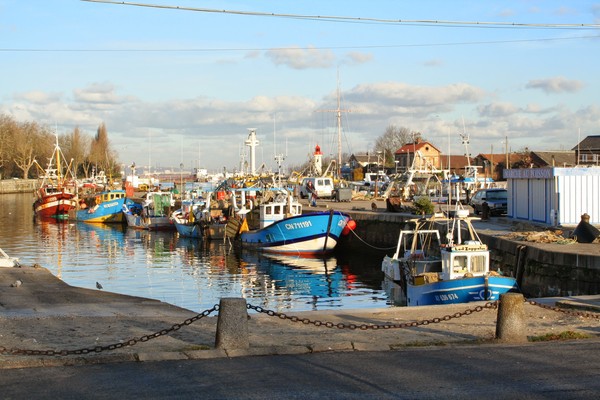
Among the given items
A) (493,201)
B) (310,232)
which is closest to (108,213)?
(310,232)

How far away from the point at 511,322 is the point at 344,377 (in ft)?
11.9

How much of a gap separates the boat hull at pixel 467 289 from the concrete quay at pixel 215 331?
3.14 metres

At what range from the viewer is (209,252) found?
50594mm

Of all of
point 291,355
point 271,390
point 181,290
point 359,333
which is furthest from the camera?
point 181,290

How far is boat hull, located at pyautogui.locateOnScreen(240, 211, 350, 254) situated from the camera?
46.5m

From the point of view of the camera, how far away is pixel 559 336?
13656 millimetres

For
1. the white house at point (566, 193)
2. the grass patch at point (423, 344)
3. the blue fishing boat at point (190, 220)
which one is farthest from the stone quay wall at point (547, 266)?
the blue fishing boat at point (190, 220)

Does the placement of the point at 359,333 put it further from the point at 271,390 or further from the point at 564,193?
the point at 564,193

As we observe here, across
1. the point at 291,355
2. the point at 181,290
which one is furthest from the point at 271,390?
the point at 181,290

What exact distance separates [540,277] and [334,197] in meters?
47.5

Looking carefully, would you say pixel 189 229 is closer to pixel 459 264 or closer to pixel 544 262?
pixel 544 262

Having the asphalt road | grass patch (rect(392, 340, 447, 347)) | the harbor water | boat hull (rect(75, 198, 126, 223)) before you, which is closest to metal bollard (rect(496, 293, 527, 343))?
the asphalt road

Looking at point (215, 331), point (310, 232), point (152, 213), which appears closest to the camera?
point (215, 331)

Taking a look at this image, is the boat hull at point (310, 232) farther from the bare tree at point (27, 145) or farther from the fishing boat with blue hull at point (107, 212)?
the bare tree at point (27, 145)
